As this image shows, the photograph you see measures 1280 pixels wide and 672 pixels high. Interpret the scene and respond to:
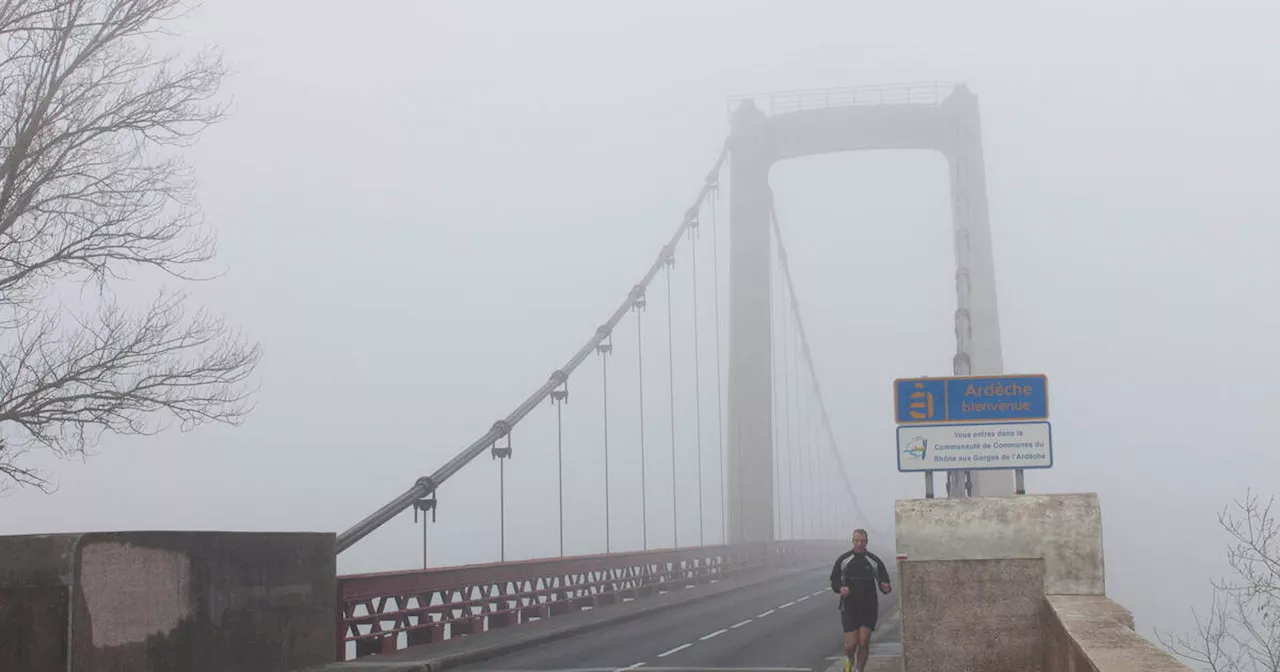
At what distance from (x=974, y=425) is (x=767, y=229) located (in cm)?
4190

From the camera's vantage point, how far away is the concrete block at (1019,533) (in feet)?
44.0

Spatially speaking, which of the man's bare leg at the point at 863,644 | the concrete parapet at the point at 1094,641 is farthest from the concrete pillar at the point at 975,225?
the concrete parapet at the point at 1094,641

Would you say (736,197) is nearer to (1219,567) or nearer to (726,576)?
(726,576)

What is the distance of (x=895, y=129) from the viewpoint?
59.4 m

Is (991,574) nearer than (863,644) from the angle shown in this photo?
Yes

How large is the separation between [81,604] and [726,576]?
34471 millimetres

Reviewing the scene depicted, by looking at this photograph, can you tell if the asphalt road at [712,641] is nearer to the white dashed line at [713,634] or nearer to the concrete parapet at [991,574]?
the white dashed line at [713,634]

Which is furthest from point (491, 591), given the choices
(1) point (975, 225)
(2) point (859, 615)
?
(1) point (975, 225)

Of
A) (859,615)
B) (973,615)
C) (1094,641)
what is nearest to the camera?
(1094,641)

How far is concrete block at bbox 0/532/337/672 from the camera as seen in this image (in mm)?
12117

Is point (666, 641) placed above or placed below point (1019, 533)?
below

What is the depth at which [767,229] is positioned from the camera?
57938 mm

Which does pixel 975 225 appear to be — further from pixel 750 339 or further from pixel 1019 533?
pixel 1019 533

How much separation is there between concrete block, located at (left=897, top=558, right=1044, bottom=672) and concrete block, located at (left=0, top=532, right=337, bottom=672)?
7314 millimetres
